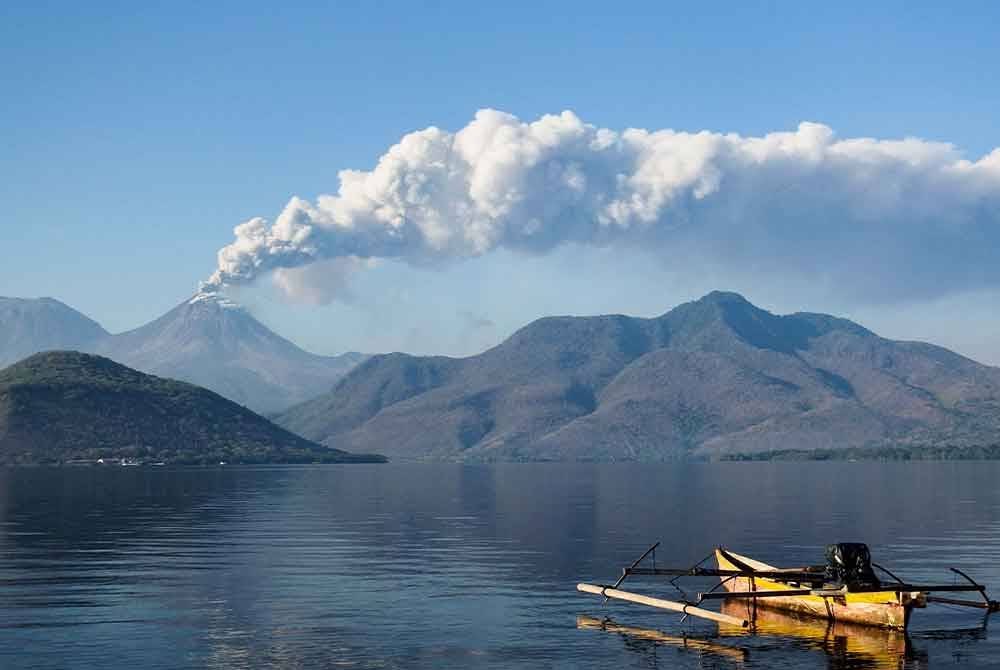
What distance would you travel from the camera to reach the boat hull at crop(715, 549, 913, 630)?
245 feet

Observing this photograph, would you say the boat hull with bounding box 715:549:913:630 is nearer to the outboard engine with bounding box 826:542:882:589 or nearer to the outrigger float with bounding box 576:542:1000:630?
the outrigger float with bounding box 576:542:1000:630

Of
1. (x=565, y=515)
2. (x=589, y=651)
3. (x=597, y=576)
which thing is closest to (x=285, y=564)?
(x=597, y=576)

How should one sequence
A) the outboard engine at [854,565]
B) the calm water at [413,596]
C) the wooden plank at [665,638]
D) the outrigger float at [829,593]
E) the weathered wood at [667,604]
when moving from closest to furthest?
1. the calm water at [413,596]
2. the wooden plank at [665,638]
3. the weathered wood at [667,604]
4. the outrigger float at [829,593]
5. the outboard engine at [854,565]

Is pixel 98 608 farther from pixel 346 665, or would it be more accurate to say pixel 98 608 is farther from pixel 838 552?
pixel 838 552

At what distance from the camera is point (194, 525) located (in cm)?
15638

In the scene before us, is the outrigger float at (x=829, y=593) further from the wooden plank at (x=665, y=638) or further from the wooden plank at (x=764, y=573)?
the wooden plank at (x=665, y=638)

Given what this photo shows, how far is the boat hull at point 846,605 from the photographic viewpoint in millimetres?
74625

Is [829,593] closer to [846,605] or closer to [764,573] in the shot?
[846,605]

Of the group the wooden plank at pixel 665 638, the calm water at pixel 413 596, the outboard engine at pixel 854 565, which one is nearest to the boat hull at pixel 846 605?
the calm water at pixel 413 596

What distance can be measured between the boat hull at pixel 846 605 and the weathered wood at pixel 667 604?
4.36m

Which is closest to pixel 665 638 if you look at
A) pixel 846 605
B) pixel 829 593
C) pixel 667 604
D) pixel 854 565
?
pixel 667 604

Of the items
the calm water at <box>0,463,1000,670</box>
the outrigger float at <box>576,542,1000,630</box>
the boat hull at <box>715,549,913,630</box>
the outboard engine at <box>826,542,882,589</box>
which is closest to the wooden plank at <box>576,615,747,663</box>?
the calm water at <box>0,463,1000,670</box>

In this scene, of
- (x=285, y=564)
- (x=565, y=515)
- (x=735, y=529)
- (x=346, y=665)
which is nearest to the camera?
(x=346, y=665)

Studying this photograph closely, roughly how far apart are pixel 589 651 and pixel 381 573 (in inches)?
1393
